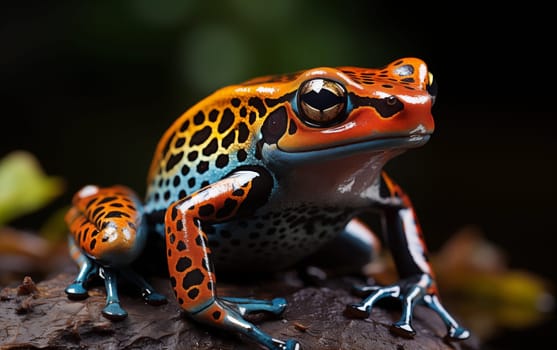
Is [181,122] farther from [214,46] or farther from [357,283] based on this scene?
[214,46]

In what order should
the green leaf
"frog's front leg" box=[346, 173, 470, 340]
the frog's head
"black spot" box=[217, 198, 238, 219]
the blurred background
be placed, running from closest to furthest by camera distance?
the frog's head, "black spot" box=[217, 198, 238, 219], "frog's front leg" box=[346, 173, 470, 340], the green leaf, the blurred background

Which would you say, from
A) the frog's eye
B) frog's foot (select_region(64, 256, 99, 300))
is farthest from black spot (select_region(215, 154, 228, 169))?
frog's foot (select_region(64, 256, 99, 300))

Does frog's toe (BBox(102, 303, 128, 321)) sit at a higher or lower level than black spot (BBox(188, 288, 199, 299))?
lower

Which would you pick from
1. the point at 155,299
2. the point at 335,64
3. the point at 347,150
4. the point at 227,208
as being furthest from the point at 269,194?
the point at 335,64

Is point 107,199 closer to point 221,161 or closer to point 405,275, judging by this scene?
point 221,161

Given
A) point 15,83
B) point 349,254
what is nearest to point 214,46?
point 15,83

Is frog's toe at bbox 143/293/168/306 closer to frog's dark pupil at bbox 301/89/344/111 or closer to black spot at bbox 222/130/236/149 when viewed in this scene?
black spot at bbox 222/130/236/149

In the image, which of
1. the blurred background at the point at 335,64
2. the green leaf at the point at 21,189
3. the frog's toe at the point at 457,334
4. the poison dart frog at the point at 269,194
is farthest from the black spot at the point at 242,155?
the blurred background at the point at 335,64
